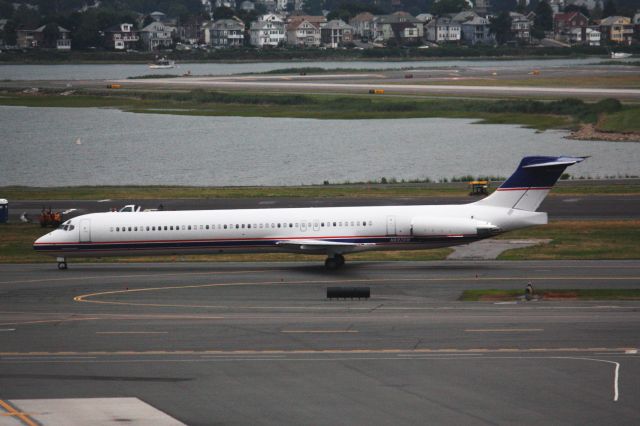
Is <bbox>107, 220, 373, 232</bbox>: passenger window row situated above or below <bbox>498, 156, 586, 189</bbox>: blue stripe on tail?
below

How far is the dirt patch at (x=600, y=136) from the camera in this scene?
A: 120m

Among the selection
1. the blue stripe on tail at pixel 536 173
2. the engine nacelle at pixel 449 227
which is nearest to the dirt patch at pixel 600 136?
the blue stripe on tail at pixel 536 173

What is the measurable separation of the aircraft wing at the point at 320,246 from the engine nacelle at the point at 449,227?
2501 millimetres

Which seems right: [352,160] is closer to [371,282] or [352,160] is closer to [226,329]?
[371,282]

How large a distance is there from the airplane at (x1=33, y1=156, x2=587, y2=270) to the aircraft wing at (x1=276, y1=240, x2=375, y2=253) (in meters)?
0.05

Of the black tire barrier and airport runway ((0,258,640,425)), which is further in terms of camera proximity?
the black tire barrier

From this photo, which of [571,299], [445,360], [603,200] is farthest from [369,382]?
[603,200]

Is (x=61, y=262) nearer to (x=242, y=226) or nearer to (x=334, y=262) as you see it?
(x=242, y=226)

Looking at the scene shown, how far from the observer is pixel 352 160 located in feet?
394

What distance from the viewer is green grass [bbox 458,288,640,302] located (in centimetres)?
4362

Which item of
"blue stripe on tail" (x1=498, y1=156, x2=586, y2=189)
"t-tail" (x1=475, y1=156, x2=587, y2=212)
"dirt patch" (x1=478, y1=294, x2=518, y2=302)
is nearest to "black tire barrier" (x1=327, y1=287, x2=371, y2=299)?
"dirt patch" (x1=478, y1=294, x2=518, y2=302)

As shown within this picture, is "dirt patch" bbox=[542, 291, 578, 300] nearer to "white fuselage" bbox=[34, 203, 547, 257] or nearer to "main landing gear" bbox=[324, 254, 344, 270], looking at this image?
A: "white fuselage" bbox=[34, 203, 547, 257]

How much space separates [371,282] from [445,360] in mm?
14598

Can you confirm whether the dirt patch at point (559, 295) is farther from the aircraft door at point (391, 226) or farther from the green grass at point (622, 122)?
the green grass at point (622, 122)
